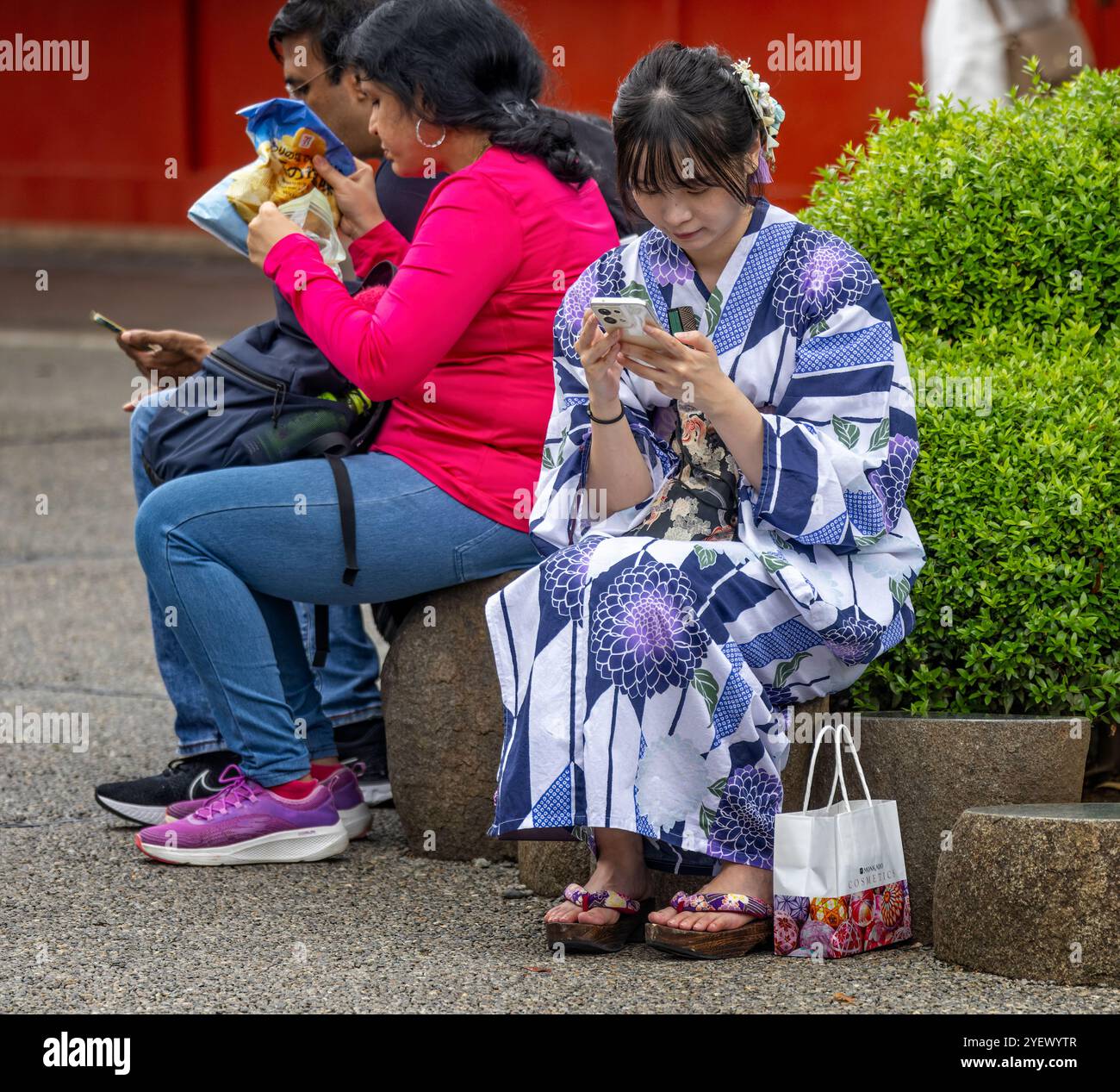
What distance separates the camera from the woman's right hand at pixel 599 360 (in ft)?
10.5

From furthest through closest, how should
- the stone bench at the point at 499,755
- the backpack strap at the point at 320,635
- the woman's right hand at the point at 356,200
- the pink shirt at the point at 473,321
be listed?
the backpack strap at the point at 320,635
the woman's right hand at the point at 356,200
the pink shirt at the point at 473,321
the stone bench at the point at 499,755

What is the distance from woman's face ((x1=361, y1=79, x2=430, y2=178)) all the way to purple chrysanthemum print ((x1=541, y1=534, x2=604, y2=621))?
1059mm

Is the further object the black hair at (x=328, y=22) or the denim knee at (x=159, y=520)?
the black hair at (x=328, y=22)

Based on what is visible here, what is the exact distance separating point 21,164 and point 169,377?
15.4 metres

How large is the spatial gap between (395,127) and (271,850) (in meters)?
1.57

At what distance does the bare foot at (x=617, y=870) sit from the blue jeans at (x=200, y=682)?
3.69 ft

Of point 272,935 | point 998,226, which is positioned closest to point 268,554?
point 272,935

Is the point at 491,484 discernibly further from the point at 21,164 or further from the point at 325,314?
the point at 21,164

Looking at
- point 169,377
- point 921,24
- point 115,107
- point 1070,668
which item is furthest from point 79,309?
point 1070,668

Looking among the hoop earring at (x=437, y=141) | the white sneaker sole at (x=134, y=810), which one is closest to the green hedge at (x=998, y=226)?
the hoop earring at (x=437, y=141)

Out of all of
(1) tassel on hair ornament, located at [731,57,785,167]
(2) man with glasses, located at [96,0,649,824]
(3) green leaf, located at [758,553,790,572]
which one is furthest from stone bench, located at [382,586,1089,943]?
(1) tassel on hair ornament, located at [731,57,785,167]

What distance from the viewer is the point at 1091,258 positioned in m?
3.85

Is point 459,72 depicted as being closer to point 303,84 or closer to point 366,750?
point 303,84

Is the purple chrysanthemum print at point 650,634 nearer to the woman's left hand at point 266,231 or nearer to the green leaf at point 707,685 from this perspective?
the green leaf at point 707,685
